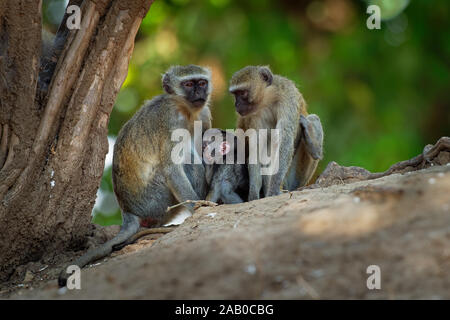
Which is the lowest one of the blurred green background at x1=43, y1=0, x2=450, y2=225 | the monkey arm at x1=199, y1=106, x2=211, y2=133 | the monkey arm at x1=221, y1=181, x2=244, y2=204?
the monkey arm at x1=221, y1=181, x2=244, y2=204

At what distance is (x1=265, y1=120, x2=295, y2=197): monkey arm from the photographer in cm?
686

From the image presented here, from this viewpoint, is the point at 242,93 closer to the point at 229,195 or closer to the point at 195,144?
the point at 195,144

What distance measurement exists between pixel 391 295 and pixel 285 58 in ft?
24.7

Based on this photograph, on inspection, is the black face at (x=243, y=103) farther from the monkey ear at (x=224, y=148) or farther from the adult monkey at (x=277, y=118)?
the monkey ear at (x=224, y=148)

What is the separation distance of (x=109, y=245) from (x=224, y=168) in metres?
1.87

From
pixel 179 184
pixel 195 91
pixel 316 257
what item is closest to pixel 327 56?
pixel 195 91

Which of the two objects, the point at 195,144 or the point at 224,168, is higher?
the point at 195,144

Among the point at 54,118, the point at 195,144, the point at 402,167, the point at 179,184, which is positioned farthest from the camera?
the point at 195,144

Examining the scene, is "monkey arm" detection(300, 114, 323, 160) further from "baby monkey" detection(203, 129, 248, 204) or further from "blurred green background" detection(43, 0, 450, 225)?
"blurred green background" detection(43, 0, 450, 225)

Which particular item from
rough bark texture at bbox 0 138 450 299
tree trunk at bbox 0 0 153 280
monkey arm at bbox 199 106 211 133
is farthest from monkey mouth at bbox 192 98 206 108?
rough bark texture at bbox 0 138 450 299

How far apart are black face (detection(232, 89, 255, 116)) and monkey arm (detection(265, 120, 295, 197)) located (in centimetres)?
52

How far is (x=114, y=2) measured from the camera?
5984 mm

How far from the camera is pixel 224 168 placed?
7.12 m

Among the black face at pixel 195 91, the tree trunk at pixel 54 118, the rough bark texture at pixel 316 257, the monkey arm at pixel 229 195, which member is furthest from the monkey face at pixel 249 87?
the rough bark texture at pixel 316 257
